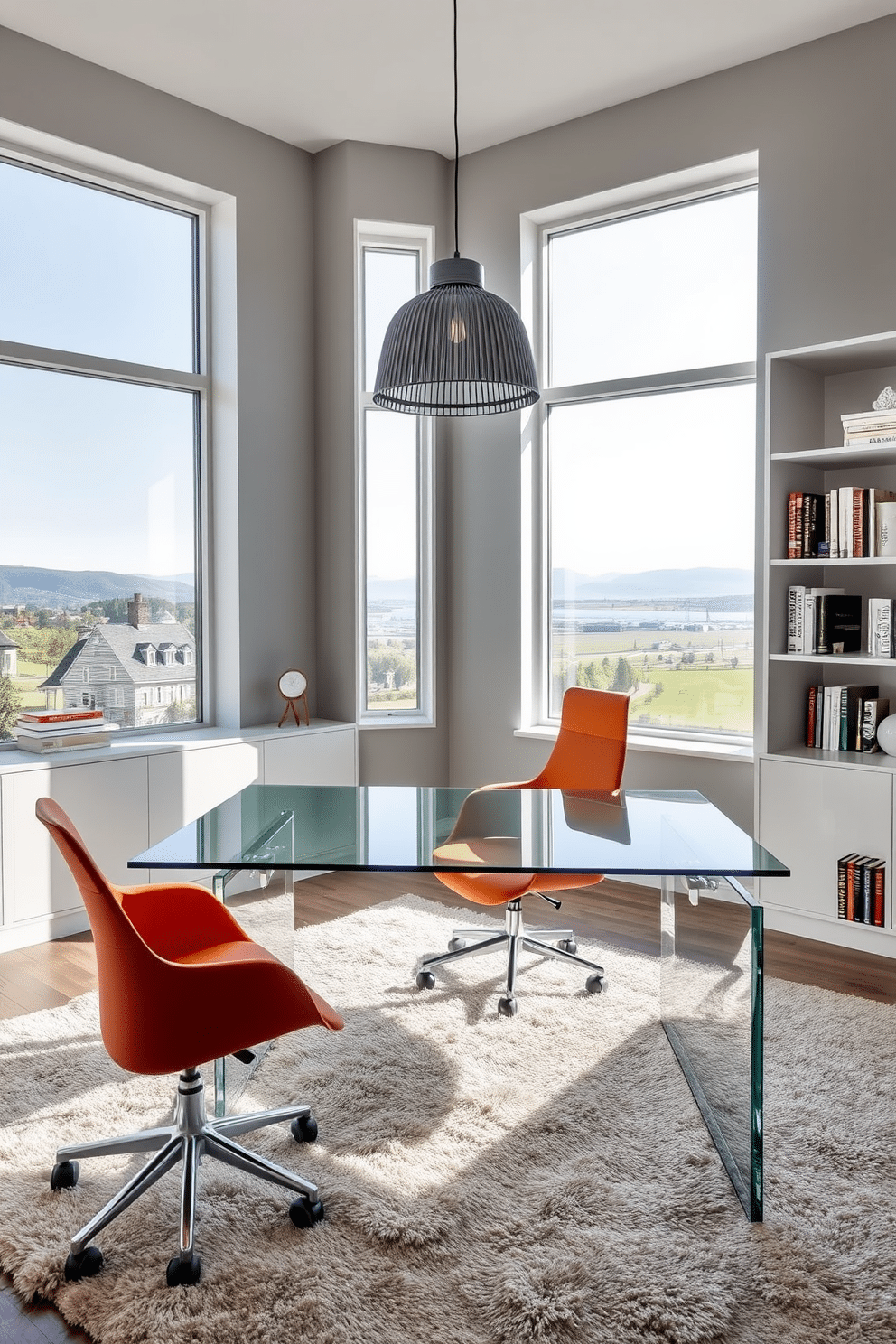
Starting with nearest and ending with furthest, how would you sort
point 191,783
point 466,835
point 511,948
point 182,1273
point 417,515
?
1. point 182,1273
2. point 466,835
3. point 511,948
4. point 191,783
5. point 417,515

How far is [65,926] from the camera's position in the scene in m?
4.08

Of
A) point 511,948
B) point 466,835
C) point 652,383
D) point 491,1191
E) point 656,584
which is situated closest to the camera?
point 491,1191

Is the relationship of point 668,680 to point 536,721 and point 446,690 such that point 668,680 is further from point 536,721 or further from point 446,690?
point 446,690

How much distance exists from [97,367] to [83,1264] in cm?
377

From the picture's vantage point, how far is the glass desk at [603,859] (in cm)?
230

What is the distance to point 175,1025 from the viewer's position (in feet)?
6.54

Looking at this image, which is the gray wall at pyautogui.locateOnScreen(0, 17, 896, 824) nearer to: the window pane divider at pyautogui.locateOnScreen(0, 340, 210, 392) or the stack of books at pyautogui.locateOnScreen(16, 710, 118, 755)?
the window pane divider at pyautogui.locateOnScreen(0, 340, 210, 392)

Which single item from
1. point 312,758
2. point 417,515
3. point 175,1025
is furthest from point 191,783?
point 175,1025

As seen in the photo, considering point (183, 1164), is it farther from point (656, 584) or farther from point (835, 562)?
point (656, 584)

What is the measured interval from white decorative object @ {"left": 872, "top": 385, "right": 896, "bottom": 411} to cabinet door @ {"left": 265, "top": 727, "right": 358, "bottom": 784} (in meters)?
2.87

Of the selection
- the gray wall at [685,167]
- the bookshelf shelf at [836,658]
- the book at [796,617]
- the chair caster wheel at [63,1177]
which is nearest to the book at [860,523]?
the book at [796,617]

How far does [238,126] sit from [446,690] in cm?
305

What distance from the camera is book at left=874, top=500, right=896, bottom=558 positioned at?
149 inches

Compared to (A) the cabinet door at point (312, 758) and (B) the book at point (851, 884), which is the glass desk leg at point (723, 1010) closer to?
(B) the book at point (851, 884)
